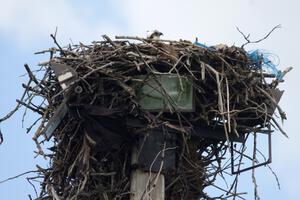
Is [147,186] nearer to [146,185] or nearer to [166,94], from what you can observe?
[146,185]

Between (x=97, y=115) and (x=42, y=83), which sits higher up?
(x=42, y=83)

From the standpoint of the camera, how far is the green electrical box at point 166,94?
4191mm

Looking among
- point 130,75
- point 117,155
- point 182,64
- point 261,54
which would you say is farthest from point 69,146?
point 261,54

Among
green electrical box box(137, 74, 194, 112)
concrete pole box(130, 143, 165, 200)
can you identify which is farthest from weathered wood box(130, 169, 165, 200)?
green electrical box box(137, 74, 194, 112)

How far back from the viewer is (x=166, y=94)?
4188 millimetres

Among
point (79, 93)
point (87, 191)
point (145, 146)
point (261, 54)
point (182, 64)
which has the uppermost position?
point (261, 54)

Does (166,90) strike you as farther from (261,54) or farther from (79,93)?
(261,54)

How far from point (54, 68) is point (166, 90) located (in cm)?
71

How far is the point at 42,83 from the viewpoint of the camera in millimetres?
4621

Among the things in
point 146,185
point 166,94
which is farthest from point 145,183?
point 166,94

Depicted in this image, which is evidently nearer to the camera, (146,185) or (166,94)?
(146,185)

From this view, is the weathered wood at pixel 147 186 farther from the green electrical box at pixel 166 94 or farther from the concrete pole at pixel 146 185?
the green electrical box at pixel 166 94

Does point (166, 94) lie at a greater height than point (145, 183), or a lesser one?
greater

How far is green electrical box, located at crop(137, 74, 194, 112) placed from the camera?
13.8ft
